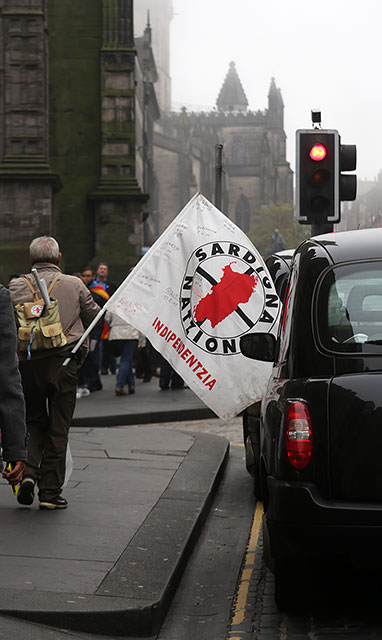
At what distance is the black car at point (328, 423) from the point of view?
4867 mm

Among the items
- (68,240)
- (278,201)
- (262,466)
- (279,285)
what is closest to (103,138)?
(68,240)

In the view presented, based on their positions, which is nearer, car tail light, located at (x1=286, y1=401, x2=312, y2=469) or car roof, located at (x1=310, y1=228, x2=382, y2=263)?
car tail light, located at (x1=286, y1=401, x2=312, y2=469)

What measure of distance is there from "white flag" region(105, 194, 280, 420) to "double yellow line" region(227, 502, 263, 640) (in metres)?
0.78

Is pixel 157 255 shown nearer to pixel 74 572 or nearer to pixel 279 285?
pixel 279 285

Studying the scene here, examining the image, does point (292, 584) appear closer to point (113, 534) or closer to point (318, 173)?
point (113, 534)

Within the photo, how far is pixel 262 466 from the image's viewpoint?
5.96 m

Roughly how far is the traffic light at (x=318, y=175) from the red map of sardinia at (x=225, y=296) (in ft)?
13.3

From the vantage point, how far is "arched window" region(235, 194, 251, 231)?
395 feet

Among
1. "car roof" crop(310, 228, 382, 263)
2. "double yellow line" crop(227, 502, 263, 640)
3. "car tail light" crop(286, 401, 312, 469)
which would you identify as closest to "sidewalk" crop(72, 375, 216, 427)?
"double yellow line" crop(227, 502, 263, 640)

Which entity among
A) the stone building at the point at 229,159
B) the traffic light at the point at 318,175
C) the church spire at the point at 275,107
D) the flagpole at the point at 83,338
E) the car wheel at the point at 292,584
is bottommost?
the car wheel at the point at 292,584

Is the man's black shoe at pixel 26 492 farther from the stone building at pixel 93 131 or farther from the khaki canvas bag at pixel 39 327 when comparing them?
the stone building at pixel 93 131

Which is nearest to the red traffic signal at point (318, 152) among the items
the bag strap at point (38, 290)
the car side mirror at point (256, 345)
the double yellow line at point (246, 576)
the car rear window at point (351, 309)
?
the double yellow line at point (246, 576)

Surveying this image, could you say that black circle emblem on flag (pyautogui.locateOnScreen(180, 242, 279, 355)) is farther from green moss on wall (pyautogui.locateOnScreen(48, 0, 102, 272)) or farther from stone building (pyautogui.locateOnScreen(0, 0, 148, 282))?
green moss on wall (pyautogui.locateOnScreen(48, 0, 102, 272))

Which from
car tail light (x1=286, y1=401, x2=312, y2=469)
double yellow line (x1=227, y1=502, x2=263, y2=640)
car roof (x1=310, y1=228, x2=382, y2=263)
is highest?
car roof (x1=310, y1=228, x2=382, y2=263)
